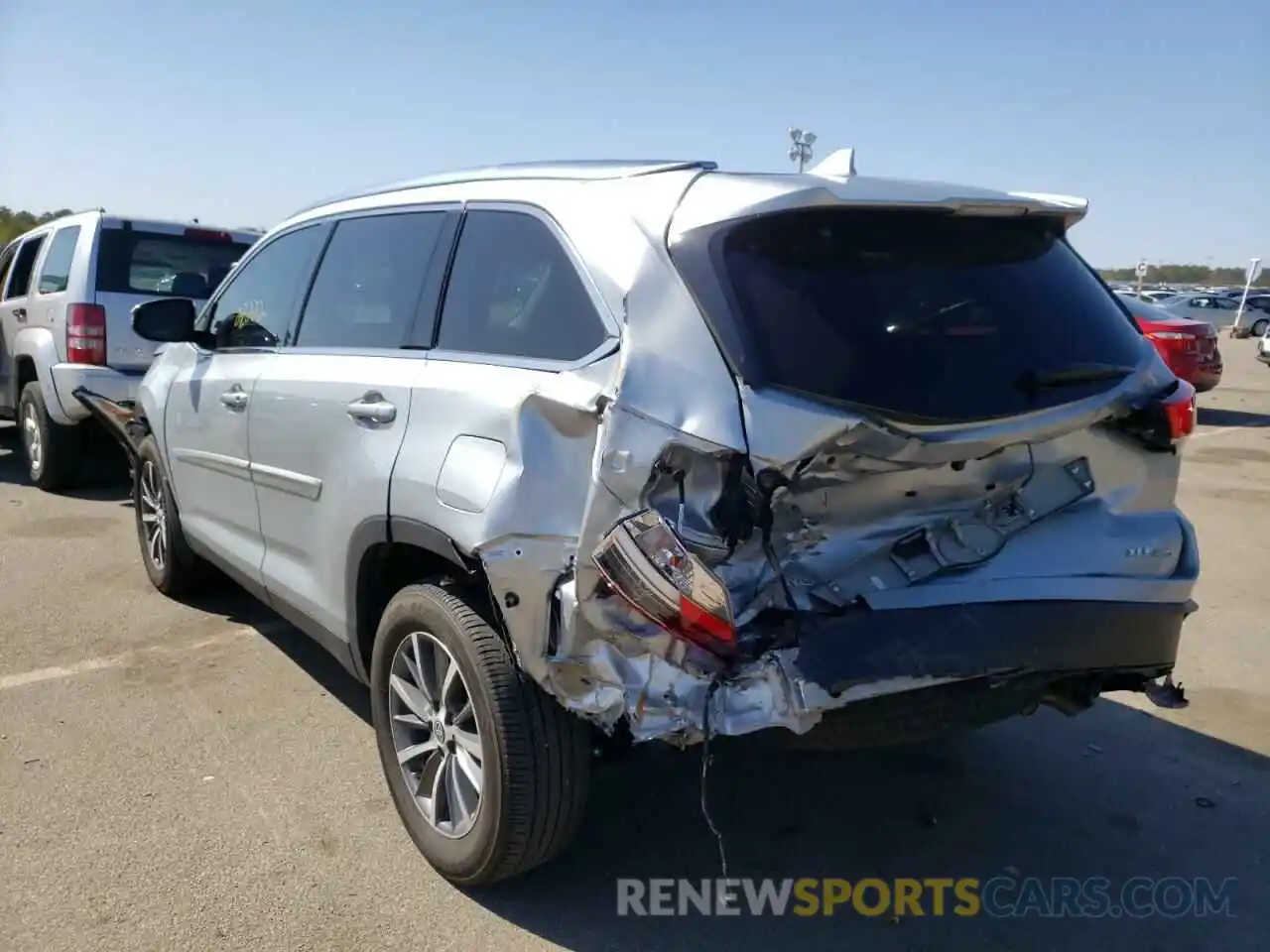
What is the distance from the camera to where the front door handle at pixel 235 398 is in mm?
4172

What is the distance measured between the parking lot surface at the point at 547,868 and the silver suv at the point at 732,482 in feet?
0.97

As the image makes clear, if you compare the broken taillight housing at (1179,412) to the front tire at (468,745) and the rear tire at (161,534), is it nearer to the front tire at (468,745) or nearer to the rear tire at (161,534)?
the front tire at (468,745)

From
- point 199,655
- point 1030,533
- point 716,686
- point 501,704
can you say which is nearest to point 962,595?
point 1030,533

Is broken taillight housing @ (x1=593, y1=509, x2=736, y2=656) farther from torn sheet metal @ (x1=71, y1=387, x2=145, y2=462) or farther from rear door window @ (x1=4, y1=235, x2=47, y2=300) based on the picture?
rear door window @ (x1=4, y1=235, x2=47, y2=300)

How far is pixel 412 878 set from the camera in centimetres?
305

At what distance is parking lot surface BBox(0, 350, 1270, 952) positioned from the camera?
285cm

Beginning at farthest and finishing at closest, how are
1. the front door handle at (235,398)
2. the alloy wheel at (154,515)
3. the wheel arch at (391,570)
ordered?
the alloy wheel at (154,515) → the front door handle at (235,398) → the wheel arch at (391,570)

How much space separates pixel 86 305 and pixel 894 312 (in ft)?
22.0

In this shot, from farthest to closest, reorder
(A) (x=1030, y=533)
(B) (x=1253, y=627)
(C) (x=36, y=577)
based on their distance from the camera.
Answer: (C) (x=36, y=577) < (B) (x=1253, y=627) < (A) (x=1030, y=533)

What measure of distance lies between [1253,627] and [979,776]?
99.4 inches

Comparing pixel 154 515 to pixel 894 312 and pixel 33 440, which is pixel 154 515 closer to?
pixel 33 440

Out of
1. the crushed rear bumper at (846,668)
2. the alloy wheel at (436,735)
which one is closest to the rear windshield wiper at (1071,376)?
the crushed rear bumper at (846,668)

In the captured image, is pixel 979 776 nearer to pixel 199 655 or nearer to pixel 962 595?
pixel 962 595

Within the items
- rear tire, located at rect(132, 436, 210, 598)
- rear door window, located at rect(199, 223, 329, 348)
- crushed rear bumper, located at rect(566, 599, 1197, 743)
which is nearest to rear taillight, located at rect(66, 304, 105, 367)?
rear tire, located at rect(132, 436, 210, 598)
